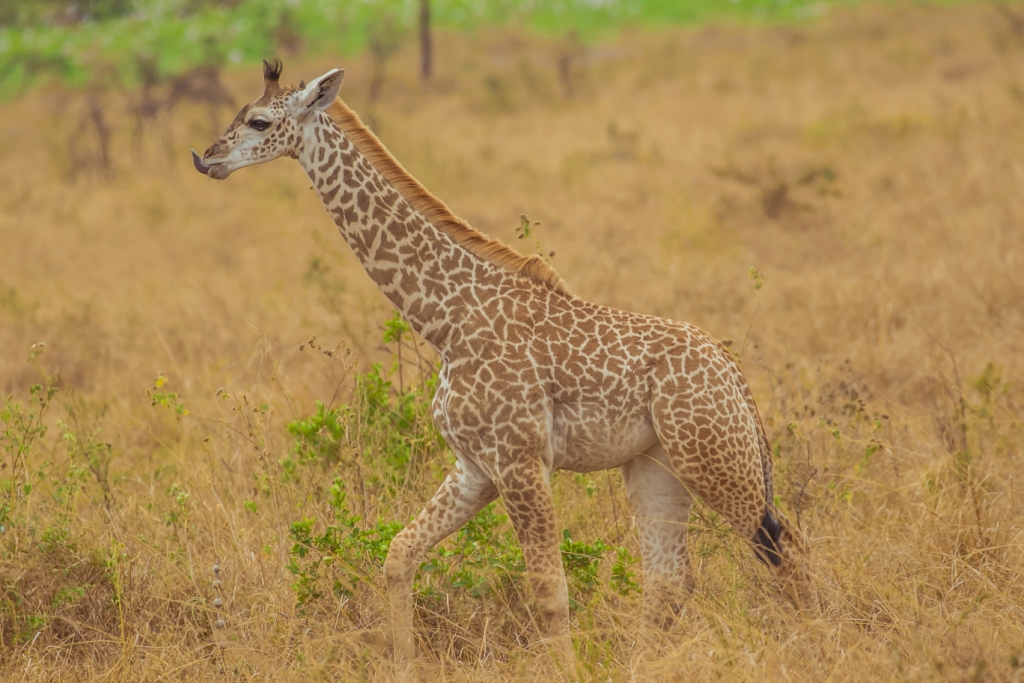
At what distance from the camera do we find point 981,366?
7.28 metres

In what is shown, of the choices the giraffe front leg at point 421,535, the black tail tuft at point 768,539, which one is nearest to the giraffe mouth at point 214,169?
the giraffe front leg at point 421,535

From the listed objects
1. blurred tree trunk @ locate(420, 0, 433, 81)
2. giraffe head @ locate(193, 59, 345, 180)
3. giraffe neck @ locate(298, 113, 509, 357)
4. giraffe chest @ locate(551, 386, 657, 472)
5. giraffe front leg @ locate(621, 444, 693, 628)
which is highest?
giraffe head @ locate(193, 59, 345, 180)

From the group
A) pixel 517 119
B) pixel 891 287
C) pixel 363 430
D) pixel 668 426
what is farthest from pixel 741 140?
pixel 668 426

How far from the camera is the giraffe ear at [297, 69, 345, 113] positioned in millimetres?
4270

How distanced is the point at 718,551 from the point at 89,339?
20.2 ft

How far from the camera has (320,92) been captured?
14.1 feet

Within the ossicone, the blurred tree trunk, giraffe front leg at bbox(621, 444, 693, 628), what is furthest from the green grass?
giraffe front leg at bbox(621, 444, 693, 628)

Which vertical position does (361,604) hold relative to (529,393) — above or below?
below

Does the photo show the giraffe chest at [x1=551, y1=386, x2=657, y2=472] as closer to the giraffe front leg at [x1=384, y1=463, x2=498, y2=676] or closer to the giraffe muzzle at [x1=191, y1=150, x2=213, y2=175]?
the giraffe front leg at [x1=384, y1=463, x2=498, y2=676]

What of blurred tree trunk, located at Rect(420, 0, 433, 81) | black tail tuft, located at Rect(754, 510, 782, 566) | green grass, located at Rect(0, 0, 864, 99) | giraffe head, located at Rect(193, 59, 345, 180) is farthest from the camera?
green grass, located at Rect(0, 0, 864, 99)

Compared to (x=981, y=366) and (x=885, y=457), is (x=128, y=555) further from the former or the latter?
(x=981, y=366)

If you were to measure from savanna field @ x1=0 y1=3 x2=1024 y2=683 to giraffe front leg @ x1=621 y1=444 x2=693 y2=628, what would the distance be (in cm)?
A: 10

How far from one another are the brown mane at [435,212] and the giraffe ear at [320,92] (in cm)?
10

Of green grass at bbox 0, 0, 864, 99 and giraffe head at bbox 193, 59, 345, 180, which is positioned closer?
giraffe head at bbox 193, 59, 345, 180
